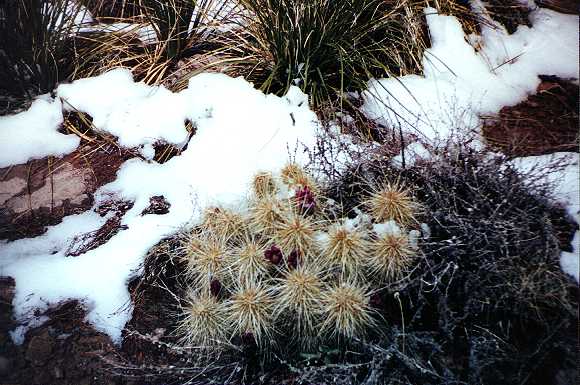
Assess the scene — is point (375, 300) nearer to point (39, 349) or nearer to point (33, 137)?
point (39, 349)

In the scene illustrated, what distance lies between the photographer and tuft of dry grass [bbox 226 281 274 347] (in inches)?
78.7

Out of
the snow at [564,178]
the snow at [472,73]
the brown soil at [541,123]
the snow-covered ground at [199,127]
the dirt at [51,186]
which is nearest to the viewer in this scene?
the snow at [564,178]

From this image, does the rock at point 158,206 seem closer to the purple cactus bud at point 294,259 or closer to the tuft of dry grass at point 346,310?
the purple cactus bud at point 294,259

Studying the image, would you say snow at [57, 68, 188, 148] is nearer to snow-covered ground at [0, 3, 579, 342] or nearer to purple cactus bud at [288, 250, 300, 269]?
snow-covered ground at [0, 3, 579, 342]

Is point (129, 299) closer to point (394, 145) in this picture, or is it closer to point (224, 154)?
point (224, 154)

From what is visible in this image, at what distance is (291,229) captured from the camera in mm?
2105

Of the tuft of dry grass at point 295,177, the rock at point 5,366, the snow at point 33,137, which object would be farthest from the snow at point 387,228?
the snow at point 33,137

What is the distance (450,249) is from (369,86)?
1.20 metres

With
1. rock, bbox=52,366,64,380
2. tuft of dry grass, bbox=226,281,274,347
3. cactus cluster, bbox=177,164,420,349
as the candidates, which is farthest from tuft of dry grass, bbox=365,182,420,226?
rock, bbox=52,366,64,380

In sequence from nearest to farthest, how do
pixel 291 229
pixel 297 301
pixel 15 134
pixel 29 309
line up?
pixel 297 301 < pixel 291 229 < pixel 29 309 < pixel 15 134

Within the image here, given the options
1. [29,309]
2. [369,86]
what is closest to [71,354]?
[29,309]

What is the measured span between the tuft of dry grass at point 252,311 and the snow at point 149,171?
0.57 metres

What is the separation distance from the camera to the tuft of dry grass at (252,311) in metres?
2.00

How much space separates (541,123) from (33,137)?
106 inches
